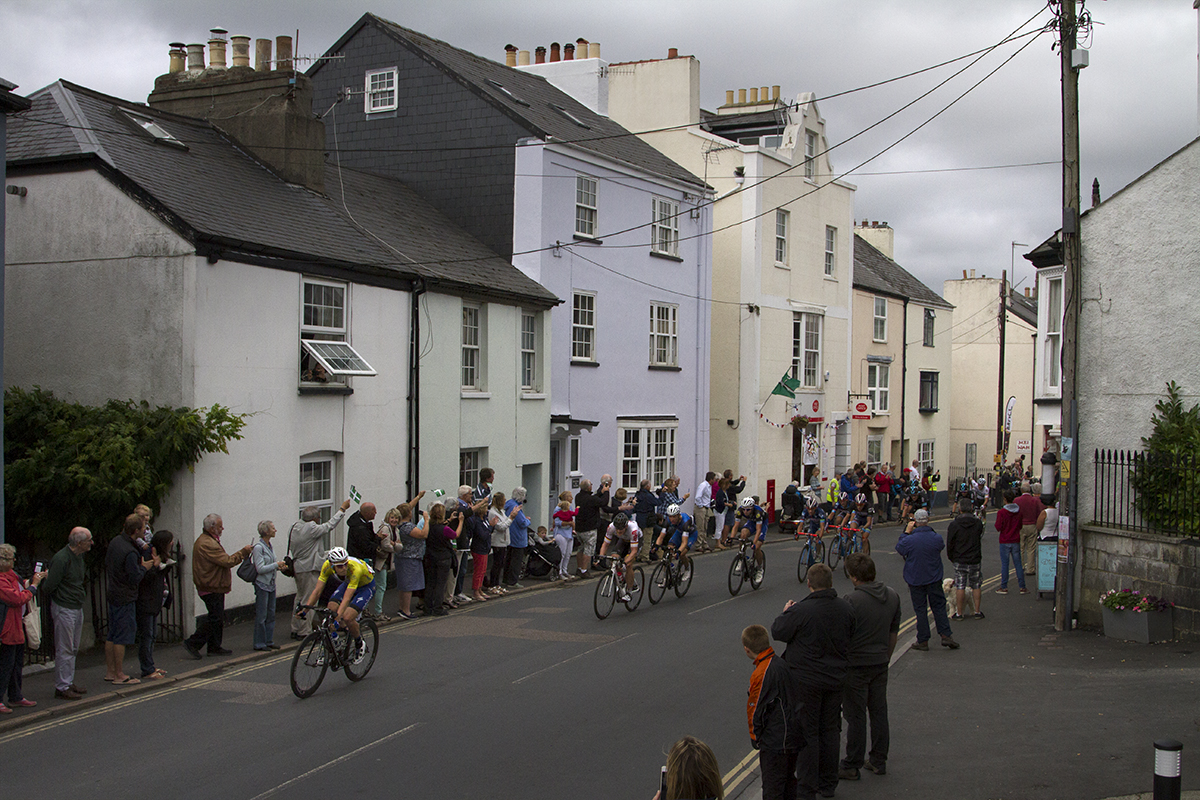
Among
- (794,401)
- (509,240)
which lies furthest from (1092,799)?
(794,401)

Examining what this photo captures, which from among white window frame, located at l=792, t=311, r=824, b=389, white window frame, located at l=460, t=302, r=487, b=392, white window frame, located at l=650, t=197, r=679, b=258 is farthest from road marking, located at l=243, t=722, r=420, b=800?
white window frame, located at l=792, t=311, r=824, b=389

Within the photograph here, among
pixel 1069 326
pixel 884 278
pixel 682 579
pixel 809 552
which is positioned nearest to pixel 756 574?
pixel 682 579

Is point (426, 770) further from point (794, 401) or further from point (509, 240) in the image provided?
point (794, 401)

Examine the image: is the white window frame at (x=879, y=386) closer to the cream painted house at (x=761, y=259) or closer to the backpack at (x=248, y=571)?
the cream painted house at (x=761, y=259)

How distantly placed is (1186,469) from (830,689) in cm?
860

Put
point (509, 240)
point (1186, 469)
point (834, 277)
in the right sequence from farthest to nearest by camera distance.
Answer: point (834, 277)
point (509, 240)
point (1186, 469)

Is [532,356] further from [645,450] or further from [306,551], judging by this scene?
[306,551]

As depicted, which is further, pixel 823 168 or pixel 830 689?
pixel 823 168

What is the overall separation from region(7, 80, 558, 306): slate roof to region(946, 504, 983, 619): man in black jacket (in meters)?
10.4

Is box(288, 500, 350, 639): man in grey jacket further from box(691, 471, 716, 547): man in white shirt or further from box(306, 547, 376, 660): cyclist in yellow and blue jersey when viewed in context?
box(691, 471, 716, 547): man in white shirt

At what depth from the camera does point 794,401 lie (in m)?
34.6

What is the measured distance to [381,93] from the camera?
1053 inches

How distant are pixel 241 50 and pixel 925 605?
1648 centimetres

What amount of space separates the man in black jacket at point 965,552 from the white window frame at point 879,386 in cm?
2351
